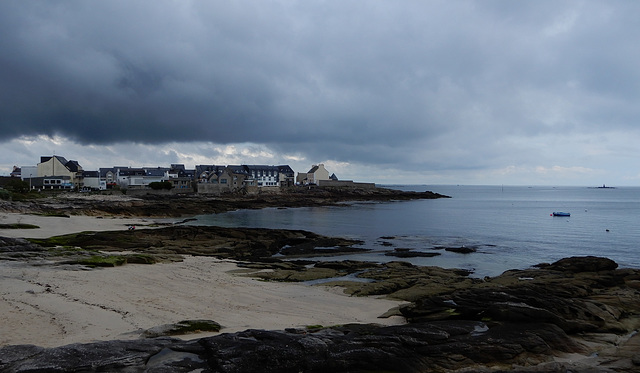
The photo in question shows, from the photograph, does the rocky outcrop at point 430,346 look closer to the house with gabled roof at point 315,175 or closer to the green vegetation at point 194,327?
the green vegetation at point 194,327

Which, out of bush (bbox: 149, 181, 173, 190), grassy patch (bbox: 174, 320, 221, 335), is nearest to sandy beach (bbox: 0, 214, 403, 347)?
grassy patch (bbox: 174, 320, 221, 335)

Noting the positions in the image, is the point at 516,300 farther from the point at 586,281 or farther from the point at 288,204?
the point at 288,204

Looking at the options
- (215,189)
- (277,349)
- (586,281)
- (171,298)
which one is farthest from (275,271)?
(215,189)

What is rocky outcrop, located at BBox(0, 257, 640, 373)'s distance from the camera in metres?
8.08

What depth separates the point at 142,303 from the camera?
13398mm

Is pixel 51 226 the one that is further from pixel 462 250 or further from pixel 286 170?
pixel 286 170

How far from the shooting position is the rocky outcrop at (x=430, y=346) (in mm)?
8078

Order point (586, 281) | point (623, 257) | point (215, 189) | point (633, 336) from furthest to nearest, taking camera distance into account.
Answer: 1. point (215, 189)
2. point (623, 257)
3. point (586, 281)
4. point (633, 336)

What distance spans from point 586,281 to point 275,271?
1548cm

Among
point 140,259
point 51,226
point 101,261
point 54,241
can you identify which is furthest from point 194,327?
point 51,226

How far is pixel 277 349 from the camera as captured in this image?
345 inches

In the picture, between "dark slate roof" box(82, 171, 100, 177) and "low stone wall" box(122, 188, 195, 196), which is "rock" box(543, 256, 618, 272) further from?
"dark slate roof" box(82, 171, 100, 177)

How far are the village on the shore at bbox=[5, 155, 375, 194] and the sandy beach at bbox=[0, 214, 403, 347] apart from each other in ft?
300

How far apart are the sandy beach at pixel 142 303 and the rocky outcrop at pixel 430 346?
5.34 ft
